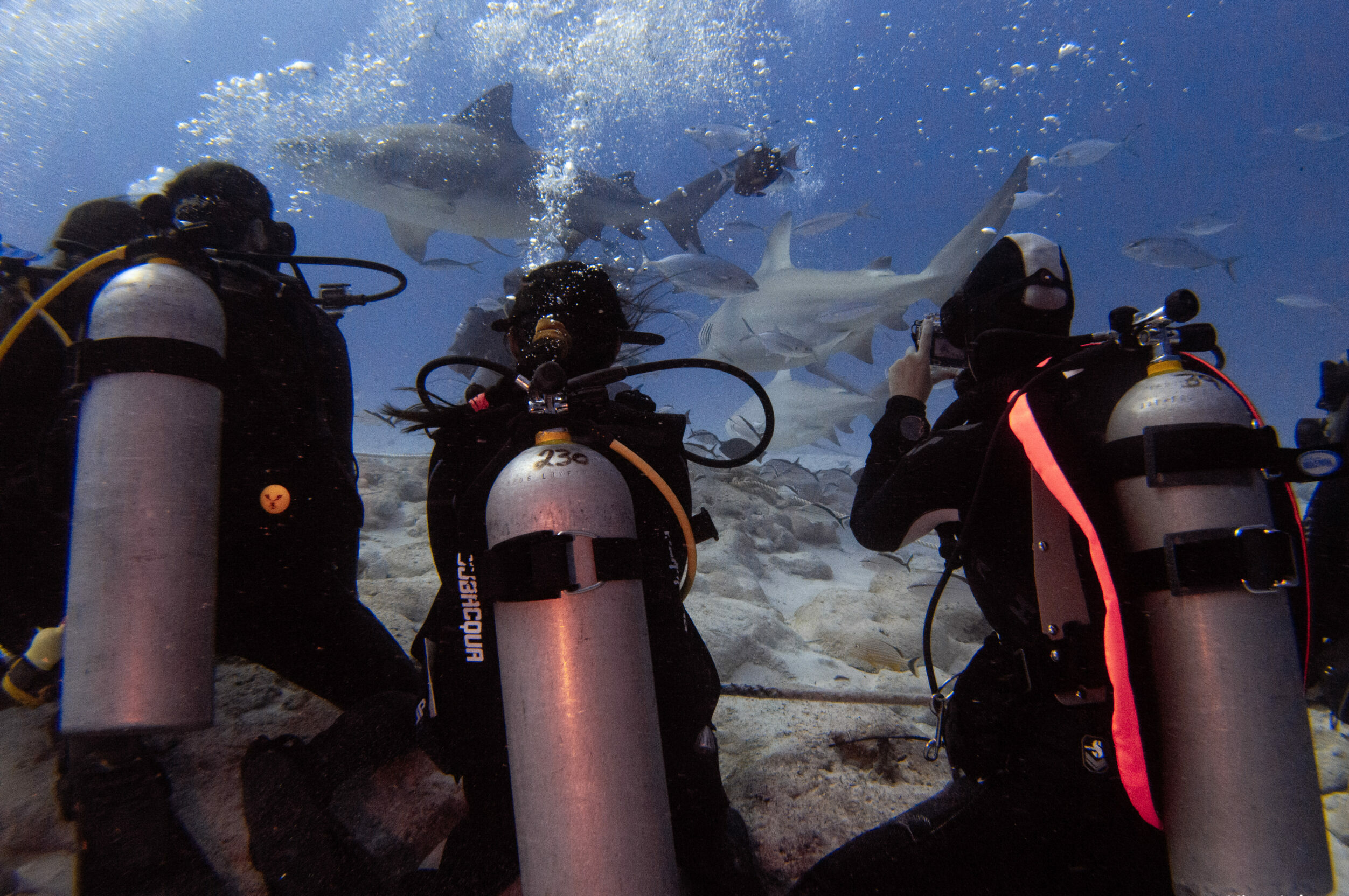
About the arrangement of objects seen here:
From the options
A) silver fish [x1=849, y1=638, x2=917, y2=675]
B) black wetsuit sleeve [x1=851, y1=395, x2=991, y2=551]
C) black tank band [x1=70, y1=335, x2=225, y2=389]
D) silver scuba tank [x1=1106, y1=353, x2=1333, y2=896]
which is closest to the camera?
silver scuba tank [x1=1106, y1=353, x2=1333, y2=896]

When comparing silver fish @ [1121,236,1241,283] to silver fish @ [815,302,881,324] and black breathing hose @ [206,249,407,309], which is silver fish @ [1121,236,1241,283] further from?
black breathing hose @ [206,249,407,309]

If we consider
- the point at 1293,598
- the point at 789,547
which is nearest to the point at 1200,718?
the point at 1293,598

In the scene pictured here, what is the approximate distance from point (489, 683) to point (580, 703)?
1.56ft

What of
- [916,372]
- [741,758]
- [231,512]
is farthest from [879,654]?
[231,512]

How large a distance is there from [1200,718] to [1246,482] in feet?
1.63

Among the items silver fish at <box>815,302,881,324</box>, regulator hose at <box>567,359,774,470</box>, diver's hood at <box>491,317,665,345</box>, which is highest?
silver fish at <box>815,302,881,324</box>

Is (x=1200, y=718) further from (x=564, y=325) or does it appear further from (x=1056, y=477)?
(x=564, y=325)

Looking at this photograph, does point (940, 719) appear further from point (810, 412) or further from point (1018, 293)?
point (810, 412)

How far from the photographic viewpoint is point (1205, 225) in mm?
12805

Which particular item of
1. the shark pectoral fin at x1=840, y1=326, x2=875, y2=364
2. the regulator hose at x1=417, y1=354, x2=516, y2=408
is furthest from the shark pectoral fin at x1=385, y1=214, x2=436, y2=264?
the regulator hose at x1=417, y1=354, x2=516, y2=408

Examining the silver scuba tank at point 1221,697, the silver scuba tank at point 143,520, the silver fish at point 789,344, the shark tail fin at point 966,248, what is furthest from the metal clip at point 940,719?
the shark tail fin at point 966,248

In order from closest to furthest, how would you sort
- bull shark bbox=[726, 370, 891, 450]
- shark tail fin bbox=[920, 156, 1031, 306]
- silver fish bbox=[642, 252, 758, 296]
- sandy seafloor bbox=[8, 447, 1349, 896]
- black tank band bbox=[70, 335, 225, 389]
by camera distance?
black tank band bbox=[70, 335, 225, 389]
sandy seafloor bbox=[8, 447, 1349, 896]
silver fish bbox=[642, 252, 758, 296]
shark tail fin bbox=[920, 156, 1031, 306]
bull shark bbox=[726, 370, 891, 450]

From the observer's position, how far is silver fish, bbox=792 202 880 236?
32.2 ft

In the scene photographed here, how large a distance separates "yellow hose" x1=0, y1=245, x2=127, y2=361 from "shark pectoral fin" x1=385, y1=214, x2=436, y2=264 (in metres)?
11.8
